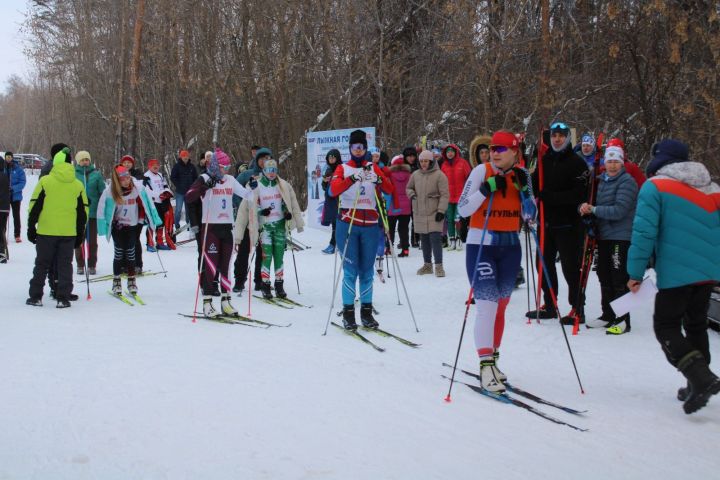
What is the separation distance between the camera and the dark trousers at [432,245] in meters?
11.2

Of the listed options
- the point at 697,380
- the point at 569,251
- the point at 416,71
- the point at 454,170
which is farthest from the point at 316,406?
the point at 416,71

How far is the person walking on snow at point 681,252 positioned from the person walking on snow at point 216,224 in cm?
502

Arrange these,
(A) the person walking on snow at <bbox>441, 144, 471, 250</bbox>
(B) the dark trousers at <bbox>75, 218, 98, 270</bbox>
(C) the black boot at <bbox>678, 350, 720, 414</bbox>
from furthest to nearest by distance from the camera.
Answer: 1. (A) the person walking on snow at <bbox>441, 144, 471, 250</bbox>
2. (B) the dark trousers at <bbox>75, 218, 98, 270</bbox>
3. (C) the black boot at <bbox>678, 350, 720, 414</bbox>

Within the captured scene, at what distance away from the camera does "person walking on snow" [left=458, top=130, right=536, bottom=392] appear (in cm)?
528

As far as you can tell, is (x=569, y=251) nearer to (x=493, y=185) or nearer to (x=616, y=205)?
(x=616, y=205)

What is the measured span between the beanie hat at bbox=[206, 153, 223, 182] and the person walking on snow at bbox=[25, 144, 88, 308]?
1.98 metres

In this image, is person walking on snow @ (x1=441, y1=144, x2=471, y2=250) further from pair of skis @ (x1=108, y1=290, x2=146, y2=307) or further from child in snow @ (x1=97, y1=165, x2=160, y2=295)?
pair of skis @ (x1=108, y1=290, x2=146, y2=307)

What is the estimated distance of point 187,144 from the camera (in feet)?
83.3

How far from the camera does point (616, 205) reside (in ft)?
23.7

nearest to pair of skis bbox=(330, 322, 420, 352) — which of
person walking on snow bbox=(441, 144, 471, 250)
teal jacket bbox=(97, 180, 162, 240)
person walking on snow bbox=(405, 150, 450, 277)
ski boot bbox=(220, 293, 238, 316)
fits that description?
ski boot bbox=(220, 293, 238, 316)

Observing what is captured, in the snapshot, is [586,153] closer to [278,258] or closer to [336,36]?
[278,258]

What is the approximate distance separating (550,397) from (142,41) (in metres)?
24.7

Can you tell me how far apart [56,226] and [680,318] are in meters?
7.36

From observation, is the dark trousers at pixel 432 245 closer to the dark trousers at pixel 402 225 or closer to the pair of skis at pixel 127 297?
the dark trousers at pixel 402 225
